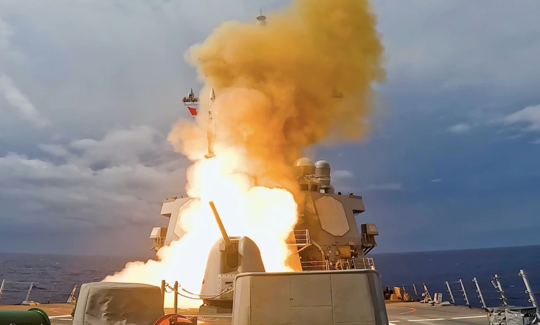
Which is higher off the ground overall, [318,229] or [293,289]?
[318,229]

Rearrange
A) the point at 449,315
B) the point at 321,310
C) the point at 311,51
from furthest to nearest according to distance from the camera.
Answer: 1. the point at 311,51
2. the point at 449,315
3. the point at 321,310

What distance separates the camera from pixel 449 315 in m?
13.1

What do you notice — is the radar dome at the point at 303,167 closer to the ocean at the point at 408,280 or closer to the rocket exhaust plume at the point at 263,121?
the rocket exhaust plume at the point at 263,121

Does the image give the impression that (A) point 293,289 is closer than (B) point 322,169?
Yes

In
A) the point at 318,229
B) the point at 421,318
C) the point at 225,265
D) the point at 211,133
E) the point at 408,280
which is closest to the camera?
the point at 225,265

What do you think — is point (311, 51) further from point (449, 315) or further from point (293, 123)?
point (449, 315)

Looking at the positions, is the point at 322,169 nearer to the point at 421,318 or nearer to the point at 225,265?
the point at 421,318

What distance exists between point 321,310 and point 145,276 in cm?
1133

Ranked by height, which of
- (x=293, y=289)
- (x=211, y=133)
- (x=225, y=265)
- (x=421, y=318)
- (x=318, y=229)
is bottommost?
(x=293, y=289)

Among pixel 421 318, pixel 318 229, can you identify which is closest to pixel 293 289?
pixel 421 318

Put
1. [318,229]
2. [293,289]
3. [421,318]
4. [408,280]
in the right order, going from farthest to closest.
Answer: [408,280]
[318,229]
[421,318]
[293,289]

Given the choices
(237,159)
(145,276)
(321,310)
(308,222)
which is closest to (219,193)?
(237,159)

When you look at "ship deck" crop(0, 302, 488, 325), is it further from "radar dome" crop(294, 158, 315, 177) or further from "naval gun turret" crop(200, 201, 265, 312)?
"radar dome" crop(294, 158, 315, 177)

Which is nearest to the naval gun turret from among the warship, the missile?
the warship
